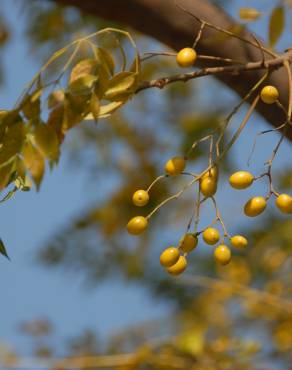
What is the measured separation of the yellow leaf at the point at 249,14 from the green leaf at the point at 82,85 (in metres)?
0.21

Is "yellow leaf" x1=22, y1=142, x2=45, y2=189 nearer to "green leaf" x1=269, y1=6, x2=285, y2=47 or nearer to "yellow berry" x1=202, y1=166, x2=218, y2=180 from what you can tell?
"yellow berry" x1=202, y1=166, x2=218, y2=180

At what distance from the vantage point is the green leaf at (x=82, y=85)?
56cm

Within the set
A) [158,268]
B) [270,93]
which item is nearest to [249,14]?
[270,93]

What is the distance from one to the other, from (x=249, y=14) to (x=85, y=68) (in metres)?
0.20

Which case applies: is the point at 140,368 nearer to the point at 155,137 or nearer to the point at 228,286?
the point at 228,286

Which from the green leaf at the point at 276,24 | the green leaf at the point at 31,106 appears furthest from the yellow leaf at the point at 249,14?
the green leaf at the point at 31,106

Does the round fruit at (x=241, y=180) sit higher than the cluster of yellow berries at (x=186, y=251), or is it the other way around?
the round fruit at (x=241, y=180)

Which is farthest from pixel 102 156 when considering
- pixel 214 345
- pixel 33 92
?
pixel 33 92

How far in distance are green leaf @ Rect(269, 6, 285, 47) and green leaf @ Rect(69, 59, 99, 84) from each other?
0.19m

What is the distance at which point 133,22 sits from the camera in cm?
96

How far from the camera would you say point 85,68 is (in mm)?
580

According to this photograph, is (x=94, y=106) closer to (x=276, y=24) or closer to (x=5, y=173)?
(x=5, y=173)

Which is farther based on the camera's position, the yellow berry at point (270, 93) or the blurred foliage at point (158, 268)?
the blurred foliage at point (158, 268)

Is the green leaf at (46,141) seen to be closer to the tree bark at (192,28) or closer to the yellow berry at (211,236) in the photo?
the yellow berry at (211,236)
